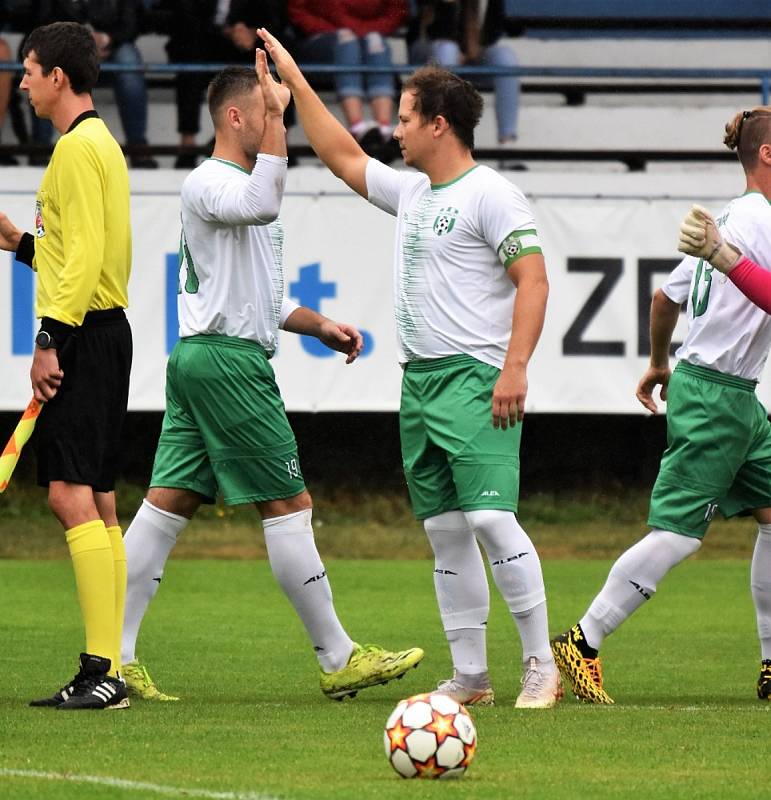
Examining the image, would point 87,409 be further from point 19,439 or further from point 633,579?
point 633,579

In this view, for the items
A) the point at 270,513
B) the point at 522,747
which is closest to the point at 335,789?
the point at 522,747

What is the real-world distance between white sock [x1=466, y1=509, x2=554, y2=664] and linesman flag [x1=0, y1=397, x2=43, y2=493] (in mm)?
1558

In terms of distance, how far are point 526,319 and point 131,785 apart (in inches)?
89.7

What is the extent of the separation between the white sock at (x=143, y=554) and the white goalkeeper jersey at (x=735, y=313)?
2115mm

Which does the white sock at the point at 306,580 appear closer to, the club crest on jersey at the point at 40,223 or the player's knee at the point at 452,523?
the player's knee at the point at 452,523

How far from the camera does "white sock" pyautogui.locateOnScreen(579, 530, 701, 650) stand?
6816mm

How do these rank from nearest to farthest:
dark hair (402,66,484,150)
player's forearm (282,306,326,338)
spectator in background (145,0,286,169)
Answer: dark hair (402,66,484,150) → player's forearm (282,306,326,338) → spectator in background (145,0,286,169)

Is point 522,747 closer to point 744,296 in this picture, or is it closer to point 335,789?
point 335,789

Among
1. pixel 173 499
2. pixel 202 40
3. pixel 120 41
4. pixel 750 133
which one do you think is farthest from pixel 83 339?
pixel 202 40

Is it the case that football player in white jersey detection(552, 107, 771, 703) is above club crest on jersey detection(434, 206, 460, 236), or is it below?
below

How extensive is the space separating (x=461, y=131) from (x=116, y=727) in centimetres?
246

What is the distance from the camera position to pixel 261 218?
6336mm

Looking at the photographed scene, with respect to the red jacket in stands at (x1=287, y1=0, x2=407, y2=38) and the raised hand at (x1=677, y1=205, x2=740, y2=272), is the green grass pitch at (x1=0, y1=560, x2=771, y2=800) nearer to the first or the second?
the raised hand at (x1=677, y1=205, x2=740, y2=272)

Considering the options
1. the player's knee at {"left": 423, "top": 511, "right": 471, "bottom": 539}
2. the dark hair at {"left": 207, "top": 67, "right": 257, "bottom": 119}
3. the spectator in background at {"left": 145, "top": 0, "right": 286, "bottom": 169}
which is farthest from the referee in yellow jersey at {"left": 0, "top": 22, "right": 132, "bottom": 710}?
the spectator in background at {"left": 145, "top": 0, "right": 286, "bottom": 169}
